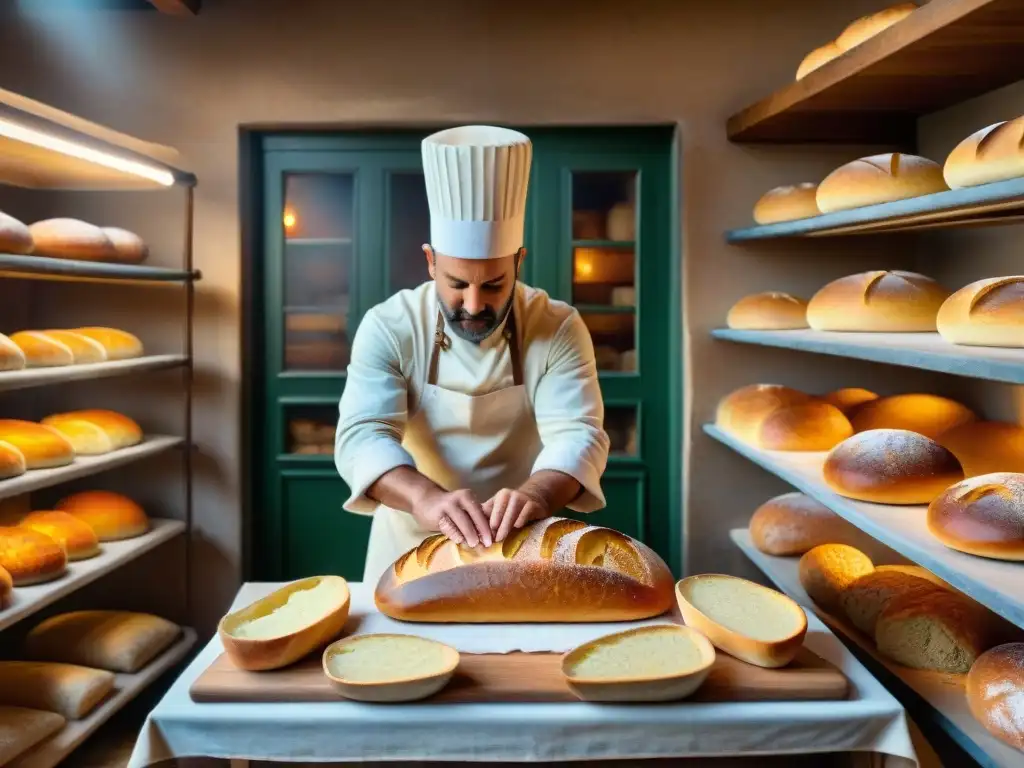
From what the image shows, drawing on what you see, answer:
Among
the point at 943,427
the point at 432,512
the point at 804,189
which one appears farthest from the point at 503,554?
the point at 804,189

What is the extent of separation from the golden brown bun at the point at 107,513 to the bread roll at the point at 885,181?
234 cm

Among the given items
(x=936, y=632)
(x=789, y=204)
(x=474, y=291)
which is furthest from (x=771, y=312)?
(x=474, y=291)

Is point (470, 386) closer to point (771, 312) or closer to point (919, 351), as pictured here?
point (919, 351)

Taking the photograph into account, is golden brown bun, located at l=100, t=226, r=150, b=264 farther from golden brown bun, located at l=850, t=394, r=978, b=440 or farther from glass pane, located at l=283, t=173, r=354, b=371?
golden brown bun, located at l=850, t=394, r=978, b=440

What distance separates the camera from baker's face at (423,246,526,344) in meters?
1.80

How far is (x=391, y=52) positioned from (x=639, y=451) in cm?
167

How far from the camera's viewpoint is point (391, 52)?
320 cm

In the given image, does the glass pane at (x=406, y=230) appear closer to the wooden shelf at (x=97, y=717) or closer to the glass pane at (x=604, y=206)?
the glass pane at (x=604, y=206)

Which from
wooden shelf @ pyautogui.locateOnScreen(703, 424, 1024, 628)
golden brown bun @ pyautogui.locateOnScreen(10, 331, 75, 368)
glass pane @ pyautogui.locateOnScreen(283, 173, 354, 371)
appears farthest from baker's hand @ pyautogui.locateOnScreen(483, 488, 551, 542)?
glass pane @ pyautogui.locateOnScreen(283, 173, 354, 371)

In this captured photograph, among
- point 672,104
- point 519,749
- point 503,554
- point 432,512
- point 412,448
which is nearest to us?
point 519,749

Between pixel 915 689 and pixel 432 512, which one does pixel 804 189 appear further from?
pixel 432 512

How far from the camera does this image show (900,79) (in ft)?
8.03

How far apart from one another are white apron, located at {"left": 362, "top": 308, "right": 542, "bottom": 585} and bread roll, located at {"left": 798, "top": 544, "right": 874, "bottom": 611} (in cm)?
83

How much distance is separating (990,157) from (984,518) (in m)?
0.68
